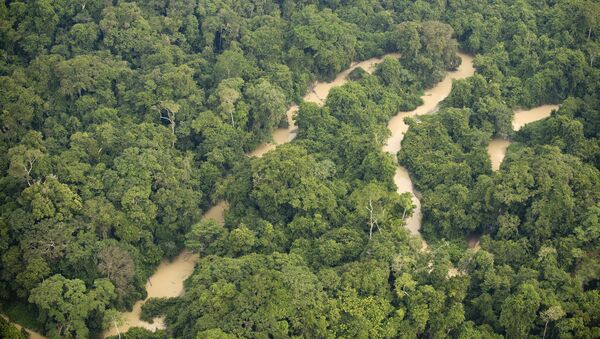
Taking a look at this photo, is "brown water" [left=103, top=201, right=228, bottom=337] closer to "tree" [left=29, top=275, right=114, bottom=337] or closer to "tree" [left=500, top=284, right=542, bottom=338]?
"tree" [left=29, top=275, right=114, bottom=337]

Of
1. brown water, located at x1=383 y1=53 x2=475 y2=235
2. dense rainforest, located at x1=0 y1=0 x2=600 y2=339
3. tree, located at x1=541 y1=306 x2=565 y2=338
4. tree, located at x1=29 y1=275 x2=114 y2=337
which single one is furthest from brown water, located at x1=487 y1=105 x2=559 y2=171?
tree, located at x1=29 y1=275 x2=114 y2=337

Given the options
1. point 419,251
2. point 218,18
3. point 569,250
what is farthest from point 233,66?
point 569,250

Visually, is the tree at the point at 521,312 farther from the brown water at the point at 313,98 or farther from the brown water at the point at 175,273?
the brown water at the point at 313,98

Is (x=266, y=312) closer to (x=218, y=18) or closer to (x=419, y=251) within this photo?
(x=419, y=251)

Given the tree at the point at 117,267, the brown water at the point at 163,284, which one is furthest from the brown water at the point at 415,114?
the tree at the point at 117,267

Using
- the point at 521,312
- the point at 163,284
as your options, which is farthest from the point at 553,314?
the point at 163,284

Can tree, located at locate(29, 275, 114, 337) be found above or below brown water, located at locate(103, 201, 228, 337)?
above
